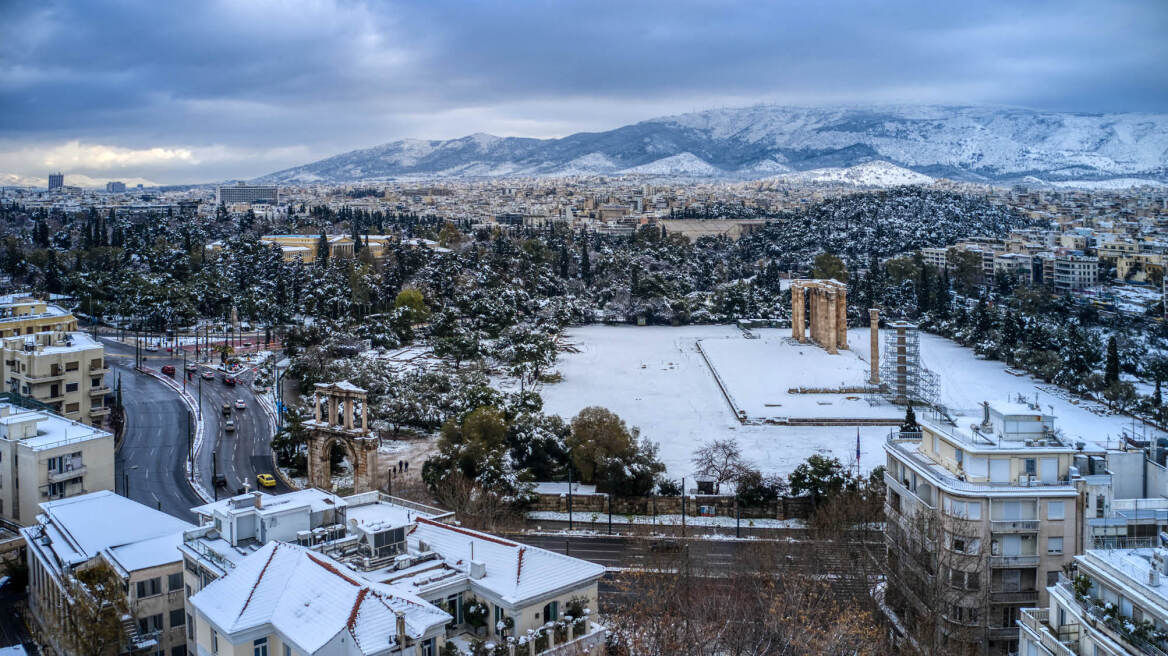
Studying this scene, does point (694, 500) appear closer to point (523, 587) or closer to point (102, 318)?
point (523, 587)

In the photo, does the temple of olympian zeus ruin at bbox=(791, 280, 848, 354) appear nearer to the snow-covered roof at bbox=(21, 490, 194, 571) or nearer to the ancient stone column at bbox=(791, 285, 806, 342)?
the ancient stone column at bbox=(791, 285, 806, 342)

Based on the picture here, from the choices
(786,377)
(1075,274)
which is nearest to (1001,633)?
(786,377)

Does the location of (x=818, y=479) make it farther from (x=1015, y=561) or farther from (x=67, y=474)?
(x=67, y=474)

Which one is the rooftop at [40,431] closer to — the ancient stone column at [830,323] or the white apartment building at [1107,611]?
the white apartment building at [1107,611]

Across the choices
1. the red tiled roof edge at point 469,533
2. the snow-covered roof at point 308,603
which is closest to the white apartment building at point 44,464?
the red tiled roof edge at point 469,533

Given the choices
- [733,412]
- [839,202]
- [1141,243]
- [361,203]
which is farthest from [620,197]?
[733,412]
